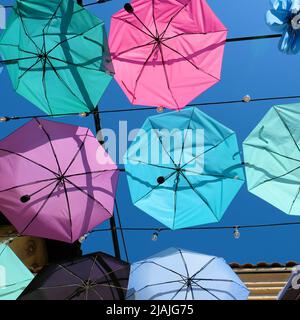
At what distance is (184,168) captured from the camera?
5449mm

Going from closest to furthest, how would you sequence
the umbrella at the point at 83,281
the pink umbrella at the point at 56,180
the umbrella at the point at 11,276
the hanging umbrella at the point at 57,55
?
the umbrella at the point at 83,281
the umbrella at the point at 11,276
the hanging umbrella at the point at 57,55
the pink umbrella at the point at 56,180

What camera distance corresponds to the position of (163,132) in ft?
17.7

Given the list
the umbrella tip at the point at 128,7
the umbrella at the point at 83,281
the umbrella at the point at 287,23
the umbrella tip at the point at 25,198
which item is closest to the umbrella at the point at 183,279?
the umbrella at the point at 83,281

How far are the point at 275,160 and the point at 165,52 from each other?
7.06ft

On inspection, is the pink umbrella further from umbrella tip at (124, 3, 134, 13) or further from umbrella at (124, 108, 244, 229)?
umbrella tip at (124, 3, 134, 13)

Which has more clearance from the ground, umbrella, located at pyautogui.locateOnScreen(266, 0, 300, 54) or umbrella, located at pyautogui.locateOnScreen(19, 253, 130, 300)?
umbrella, located at pyautogui.locateOnScreen(266, 0, 300, 54)

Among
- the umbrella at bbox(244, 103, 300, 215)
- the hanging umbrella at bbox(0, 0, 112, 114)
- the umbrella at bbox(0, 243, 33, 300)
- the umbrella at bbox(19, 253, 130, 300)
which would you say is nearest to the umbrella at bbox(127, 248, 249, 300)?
the umbrella at bbox(19, 253, 130, 300)

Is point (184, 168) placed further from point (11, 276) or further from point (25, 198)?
point (11, 276)

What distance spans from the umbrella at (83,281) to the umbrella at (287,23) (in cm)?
355

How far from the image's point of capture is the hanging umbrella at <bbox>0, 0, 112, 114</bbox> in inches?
187

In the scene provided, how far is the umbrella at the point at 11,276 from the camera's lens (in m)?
4.64

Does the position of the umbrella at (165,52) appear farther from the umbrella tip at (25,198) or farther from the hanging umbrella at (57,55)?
the umbrella tip at (25,198)

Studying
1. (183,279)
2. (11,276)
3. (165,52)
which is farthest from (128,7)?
(11,276)

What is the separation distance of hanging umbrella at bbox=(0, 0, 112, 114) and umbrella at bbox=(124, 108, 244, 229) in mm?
1016
